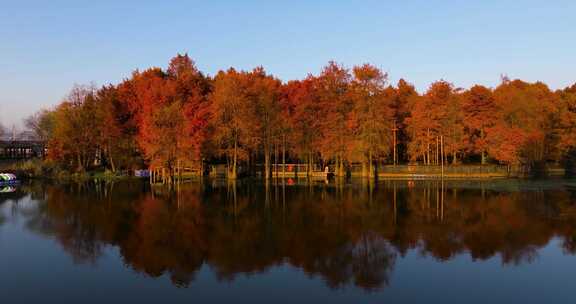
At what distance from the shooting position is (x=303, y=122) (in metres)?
68.9

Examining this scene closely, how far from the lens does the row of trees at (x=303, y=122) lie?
210 feet

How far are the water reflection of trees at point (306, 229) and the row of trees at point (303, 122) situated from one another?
785 inches

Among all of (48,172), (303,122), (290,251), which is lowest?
(290,251)

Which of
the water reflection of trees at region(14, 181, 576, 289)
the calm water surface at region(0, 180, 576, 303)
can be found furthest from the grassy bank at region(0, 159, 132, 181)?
the calm water surface at region(0, 180, 576, 303)

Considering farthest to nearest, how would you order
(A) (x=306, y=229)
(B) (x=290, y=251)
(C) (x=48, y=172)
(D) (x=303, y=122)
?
(C) (x=48, y=172)
(D) (x=303, y=122)
(A) (x=306, y=229)
(B) (x=290, y=251)

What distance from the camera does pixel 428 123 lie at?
6712 cm

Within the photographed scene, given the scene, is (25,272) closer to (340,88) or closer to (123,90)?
(340,88)

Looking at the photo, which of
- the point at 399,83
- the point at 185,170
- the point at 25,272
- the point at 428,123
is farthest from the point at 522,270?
the point at 399,83

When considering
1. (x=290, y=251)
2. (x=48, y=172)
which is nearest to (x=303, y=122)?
(x=48, y=172)

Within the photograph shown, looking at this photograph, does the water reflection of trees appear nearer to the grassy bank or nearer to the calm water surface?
the calm water surface

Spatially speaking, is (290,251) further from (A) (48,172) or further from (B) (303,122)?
(A) (48,172)

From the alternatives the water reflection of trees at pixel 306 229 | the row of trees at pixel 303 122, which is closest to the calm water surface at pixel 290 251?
the water reflection of trees at pixel 306 229

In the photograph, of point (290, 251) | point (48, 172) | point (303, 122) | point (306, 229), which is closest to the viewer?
point (290, 251)

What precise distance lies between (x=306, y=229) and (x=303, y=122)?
43114 millimetres
